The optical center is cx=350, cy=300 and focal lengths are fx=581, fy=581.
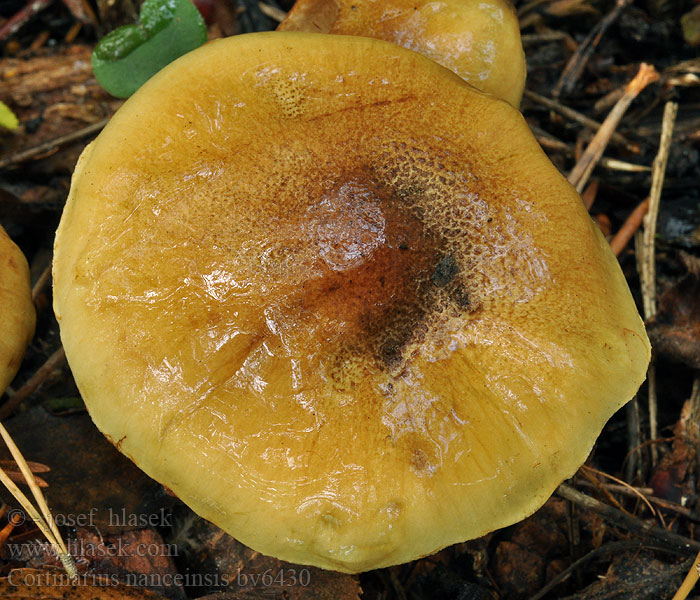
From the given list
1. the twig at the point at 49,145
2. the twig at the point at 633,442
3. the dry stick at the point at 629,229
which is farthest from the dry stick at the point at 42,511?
the dry stick at the point at 629,229

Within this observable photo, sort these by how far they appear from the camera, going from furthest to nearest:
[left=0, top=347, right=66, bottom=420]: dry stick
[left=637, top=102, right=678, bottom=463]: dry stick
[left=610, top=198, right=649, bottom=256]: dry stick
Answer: [left=610, top=198, right=649, bottom=256]: dry stick, [left=637, top=102, right=678, bottom=463]: dry stick, [left=0, top=347, right=66, bottom=420]: dry stick

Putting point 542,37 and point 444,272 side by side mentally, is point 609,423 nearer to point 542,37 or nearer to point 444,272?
point 444,272

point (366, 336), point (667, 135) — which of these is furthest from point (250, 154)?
point (667, 135)

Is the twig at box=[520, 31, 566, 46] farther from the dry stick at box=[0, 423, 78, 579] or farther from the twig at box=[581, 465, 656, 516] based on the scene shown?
the dry stick at box=[0, 423, 78, 579]

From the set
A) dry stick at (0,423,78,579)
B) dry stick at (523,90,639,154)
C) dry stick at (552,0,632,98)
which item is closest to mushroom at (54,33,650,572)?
dry stick at (0,423,78,579)

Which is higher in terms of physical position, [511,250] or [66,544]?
[511,250]

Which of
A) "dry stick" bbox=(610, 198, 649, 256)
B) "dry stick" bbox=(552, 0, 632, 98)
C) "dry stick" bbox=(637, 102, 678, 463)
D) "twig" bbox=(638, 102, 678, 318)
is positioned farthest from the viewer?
"dry stick" bbox=(552, 0, 632, 98)

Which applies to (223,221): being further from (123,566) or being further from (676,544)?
(676,544)
